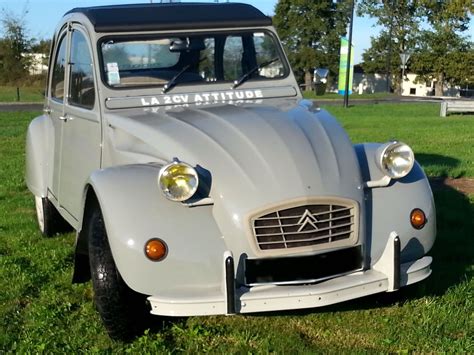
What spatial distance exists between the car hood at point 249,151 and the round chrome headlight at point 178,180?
5.5 inches

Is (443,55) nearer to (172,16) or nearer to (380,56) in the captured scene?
(380,56)

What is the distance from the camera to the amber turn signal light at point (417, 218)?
3797mm

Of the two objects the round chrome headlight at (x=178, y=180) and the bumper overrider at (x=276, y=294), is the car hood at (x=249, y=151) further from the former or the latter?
the bumper overrider at (x=276, y=294)

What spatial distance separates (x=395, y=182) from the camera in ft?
12.8

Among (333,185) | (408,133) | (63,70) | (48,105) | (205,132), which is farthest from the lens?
(408,133)

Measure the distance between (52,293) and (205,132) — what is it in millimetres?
1766

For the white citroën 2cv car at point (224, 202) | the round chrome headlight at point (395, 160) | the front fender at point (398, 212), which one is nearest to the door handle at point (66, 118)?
the white citroën 2cv car at point (224, 202)

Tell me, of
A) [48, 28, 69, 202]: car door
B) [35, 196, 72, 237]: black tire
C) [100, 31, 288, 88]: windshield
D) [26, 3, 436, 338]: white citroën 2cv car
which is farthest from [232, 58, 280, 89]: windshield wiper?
[35, 196, 72, 237]: black tire

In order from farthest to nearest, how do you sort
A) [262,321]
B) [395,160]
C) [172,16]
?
1. [172,16]
2. [262,321]
3. [395,160]

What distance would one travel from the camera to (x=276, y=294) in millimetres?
3301

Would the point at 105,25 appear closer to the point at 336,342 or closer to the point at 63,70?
the point at 63,70

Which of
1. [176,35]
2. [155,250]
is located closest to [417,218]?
[155,250]

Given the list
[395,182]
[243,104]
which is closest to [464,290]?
[395,182]

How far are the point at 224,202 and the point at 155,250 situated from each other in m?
0.45
